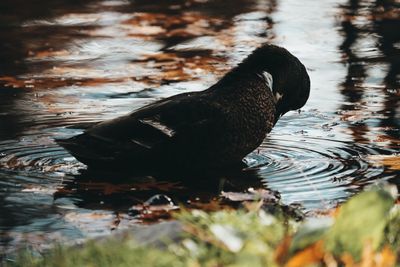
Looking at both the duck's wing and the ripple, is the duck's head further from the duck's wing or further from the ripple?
the ripple

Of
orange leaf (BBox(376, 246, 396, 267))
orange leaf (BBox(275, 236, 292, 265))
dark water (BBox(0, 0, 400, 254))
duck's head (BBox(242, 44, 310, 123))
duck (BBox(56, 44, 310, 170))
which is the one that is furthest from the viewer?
duck's head (BBox(242, 44, 310, 123))

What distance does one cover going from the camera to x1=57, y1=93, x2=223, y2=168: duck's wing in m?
6.95

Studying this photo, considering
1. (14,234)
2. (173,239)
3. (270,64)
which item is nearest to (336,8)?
(270,64)

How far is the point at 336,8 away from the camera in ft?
48.8

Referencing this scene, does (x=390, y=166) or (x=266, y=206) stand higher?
(x=266, y=206)

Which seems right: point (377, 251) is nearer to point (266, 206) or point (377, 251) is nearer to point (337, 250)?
point (337, 250)

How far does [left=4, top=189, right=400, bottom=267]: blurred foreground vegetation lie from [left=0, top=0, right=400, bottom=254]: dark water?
1529 mm

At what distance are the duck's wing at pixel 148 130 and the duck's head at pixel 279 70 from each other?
0.46 metres

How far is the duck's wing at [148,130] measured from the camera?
6953 mm

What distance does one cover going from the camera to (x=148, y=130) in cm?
704

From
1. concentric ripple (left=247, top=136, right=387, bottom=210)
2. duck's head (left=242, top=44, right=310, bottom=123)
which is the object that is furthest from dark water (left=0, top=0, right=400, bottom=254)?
duck's head (left=242, top=44, right=310, bottom=123)

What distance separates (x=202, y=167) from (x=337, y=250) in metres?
3.16

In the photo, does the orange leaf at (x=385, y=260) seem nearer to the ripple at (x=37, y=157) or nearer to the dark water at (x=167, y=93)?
the dark water at (x=167, y=93)

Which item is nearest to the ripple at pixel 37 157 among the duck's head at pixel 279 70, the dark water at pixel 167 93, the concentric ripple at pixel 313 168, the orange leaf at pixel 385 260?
the dark water at pixel 167 93
